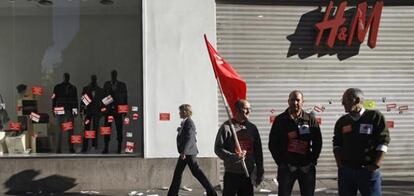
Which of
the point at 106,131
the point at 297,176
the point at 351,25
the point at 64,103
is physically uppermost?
the point at 351,25

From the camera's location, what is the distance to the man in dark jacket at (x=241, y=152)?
5559mm

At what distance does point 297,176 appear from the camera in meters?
5.51

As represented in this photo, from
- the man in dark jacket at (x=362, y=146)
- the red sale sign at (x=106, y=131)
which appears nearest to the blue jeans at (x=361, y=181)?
the man in dark jacket at (x=362, y=146)

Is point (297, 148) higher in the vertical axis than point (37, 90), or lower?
lower

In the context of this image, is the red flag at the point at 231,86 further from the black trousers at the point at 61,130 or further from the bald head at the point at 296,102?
the black trousers at the point at 61,130

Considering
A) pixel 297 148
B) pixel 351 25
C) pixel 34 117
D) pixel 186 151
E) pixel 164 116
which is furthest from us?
pixel 34 117

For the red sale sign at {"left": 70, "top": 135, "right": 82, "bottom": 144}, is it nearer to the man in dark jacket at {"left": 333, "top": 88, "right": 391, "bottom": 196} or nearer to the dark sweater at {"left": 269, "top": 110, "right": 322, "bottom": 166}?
the dark sweater at {"left": 269, "top": 110, "right": 322, "bottom": 166}

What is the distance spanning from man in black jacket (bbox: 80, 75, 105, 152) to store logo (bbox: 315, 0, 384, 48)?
464 centimetres

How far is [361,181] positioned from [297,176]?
0.67 m

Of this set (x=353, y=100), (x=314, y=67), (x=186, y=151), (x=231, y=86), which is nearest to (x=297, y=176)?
(x=353, y=100)

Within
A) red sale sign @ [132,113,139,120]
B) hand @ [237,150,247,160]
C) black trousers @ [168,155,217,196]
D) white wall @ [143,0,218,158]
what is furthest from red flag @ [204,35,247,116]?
red sale sign @ [132,113,139,120]

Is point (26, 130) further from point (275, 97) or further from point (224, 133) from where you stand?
point (224, 133)

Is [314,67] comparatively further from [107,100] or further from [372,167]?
[372,167]

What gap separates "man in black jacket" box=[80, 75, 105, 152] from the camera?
10258 millimetres
